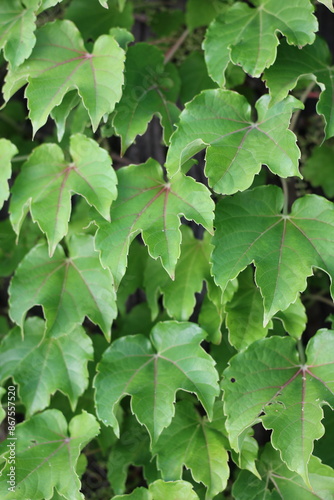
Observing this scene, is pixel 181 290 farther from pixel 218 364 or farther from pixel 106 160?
pixel 106 160

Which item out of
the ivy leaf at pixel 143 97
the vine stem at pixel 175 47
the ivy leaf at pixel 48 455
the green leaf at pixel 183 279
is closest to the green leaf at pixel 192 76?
the vine stem at pixel 175 47

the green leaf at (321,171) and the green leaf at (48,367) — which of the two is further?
the green leaf at (321,171)

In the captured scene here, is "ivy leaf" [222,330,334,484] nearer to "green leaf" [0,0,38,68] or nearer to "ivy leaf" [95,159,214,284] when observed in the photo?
"ivy leaf" [95,159,214,284]

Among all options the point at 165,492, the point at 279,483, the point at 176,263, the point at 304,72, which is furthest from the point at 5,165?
the point at 279,483

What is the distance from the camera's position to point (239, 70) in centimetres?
146

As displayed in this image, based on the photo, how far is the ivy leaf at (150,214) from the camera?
104cm

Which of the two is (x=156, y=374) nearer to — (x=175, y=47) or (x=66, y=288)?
(x=66, y=288)

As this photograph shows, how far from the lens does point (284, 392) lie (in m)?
1.06

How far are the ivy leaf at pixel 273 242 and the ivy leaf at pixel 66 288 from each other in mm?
319

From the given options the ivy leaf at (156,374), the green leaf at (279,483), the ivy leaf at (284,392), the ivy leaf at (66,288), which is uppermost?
the ivy leaf at (66,288)

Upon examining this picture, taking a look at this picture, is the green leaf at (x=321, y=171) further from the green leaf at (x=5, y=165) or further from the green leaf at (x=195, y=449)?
the green leaf at (x=5, y=165)

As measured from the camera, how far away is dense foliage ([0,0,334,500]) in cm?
103

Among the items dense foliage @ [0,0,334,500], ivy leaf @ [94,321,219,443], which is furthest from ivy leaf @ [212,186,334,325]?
ivy leaf @ [94,321,219,443]

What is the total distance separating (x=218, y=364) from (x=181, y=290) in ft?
0.70
